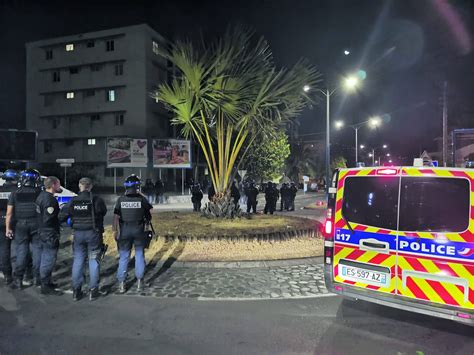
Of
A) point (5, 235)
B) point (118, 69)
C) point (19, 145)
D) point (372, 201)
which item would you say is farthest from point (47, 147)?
point (372, 201)

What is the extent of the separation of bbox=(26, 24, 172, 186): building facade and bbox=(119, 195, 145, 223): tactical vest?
33.7 metres

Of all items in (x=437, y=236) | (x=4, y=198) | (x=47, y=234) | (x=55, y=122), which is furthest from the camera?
(x=55, y=122)

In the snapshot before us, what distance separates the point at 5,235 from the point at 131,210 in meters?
2.31

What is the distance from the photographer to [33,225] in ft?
19.2

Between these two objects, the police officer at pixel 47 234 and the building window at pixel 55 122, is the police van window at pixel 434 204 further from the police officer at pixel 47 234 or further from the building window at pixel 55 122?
the building window at pixel 55 122

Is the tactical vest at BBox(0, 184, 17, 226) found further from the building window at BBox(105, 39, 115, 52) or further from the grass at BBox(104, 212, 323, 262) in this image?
the building window at BBox(105, 39, 115, 52)

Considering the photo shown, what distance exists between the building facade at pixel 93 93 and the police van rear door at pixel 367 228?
1398 inches

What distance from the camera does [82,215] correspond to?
5.24 m

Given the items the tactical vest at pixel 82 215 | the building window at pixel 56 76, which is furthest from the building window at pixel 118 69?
the tactical vest at pixel 82 215

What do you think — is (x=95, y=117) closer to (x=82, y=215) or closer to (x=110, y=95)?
(x=110, y=95)

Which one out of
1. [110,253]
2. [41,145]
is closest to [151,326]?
[110,253]

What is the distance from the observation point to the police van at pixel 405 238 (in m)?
3.69

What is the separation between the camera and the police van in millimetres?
3686

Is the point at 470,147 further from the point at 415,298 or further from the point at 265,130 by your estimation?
the point at 415,298
